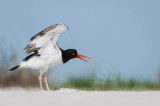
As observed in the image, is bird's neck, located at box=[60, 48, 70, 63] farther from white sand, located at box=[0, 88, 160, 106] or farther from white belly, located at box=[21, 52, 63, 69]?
white sand, located at box=[0, 88, 160, 106]

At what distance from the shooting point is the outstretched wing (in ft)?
27.3

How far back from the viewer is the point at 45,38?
28.2 feet

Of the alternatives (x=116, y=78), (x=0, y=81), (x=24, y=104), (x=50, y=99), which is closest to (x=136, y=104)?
(x=50, y=99)

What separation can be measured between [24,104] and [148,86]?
4.91m

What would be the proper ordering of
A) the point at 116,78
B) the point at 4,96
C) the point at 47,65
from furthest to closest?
the point at 116,78 → the point at 47,65 → the point at 4,96

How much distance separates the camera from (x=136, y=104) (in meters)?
6.72

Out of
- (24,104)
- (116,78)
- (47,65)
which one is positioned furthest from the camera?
(116,78)

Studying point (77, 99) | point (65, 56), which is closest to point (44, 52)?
point (65, 56)

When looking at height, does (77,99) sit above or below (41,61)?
below

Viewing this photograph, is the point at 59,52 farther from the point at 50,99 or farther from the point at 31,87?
the point at 31,87

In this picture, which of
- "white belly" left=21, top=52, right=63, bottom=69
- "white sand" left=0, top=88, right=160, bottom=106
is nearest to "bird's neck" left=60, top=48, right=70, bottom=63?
"white belly" left=21, top=52, right=63, bottom=69

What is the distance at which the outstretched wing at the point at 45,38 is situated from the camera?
27.3 feet

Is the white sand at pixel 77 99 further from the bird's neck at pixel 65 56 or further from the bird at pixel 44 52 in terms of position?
the bird's neck at pixel 65 56

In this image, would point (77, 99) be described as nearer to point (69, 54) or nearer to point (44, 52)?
point (44, 52)
